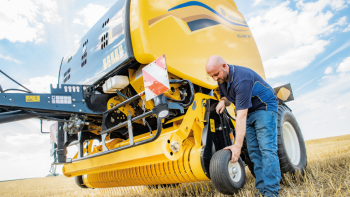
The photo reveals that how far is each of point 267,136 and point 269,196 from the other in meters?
0.57

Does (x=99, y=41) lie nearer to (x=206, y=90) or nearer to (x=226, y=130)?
(x=206, y=90)

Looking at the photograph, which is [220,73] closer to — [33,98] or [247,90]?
[247,90]

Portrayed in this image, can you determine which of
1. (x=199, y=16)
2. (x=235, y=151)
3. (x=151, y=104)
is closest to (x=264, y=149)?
(x=235, y=151)

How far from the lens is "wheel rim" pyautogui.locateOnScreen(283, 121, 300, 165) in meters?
3.63

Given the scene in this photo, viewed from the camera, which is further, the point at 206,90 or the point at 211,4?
the point at 211,4

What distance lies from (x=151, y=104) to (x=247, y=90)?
1.25m

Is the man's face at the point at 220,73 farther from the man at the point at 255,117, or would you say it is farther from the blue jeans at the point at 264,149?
the blue jeans at the point at 264,149

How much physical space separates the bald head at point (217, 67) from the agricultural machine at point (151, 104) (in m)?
0.36

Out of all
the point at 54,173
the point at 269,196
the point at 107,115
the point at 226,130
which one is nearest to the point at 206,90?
the point at 226,130

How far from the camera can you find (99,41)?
352cm

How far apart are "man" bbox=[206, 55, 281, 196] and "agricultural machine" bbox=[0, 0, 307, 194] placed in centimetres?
21

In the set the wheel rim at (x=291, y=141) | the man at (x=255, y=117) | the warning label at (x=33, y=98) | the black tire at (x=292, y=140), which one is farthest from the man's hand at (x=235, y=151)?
the warning label at (x=33, y=98)

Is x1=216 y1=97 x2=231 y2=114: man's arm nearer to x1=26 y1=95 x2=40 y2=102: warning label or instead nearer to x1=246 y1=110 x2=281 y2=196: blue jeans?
x1=246 y1=110 x2=281 y2=196: blue jeans

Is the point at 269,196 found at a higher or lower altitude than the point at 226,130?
lower
